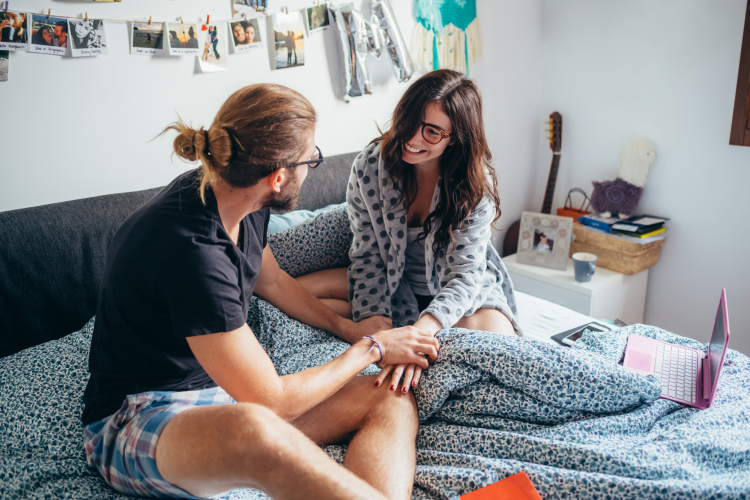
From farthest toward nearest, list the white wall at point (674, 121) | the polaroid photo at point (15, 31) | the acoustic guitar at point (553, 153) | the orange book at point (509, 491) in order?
1. the acoustic guitar at point (553, 153)
2. the white wall at point (674, 121)
3. the polaroid photo at point (15, 31)
4. the orange book at point (509, 491)

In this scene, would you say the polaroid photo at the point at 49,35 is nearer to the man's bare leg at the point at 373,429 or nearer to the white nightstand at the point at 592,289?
the man's bare leg at the point at 373,429

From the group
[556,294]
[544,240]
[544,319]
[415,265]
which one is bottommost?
[556,294]

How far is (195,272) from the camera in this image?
3.17ft

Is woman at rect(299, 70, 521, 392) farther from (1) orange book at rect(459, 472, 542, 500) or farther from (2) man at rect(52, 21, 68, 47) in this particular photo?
(2) man at rect(52, 21, 68, 47)

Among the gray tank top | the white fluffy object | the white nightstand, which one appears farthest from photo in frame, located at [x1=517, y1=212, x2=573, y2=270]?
the gray tank top

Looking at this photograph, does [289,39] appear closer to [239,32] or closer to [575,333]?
[239,32]

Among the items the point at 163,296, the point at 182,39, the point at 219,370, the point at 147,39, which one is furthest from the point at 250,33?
the point at 219,370

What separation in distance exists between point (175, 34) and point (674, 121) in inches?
81.7

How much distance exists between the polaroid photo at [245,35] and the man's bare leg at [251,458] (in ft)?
4.64

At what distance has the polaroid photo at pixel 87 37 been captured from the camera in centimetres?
160

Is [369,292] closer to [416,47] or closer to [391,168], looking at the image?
[391,168]

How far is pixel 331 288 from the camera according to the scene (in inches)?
69.8

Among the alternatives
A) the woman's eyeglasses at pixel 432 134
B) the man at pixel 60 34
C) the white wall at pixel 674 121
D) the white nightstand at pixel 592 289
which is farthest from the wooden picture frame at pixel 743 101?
the man at pixel 60 34

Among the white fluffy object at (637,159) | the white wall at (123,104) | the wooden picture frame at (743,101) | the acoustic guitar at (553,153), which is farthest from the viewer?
the acoustic guitar at (553,153)
